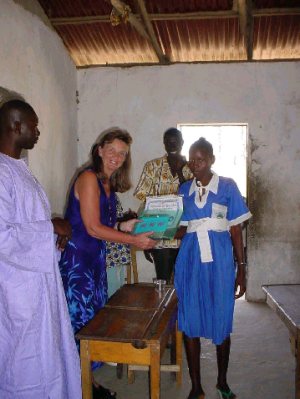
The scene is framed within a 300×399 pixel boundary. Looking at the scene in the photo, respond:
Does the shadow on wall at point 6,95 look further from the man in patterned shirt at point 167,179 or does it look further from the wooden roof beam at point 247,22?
the wooden roof beam at point 247,22

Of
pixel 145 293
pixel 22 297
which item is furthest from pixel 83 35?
pixel 22 297

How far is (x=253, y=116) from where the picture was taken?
5.32 metres

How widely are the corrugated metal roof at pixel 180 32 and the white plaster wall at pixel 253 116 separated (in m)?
0.20

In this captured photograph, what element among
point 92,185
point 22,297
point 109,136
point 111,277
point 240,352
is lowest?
point 240,352

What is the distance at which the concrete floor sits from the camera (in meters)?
2.96

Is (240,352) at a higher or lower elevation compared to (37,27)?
lower

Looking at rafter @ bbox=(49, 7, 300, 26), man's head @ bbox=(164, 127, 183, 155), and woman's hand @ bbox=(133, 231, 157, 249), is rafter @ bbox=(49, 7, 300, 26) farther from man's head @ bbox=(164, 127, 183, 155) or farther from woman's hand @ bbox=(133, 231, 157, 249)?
woman's hand @ bbox=(133, 231, 157, 249)

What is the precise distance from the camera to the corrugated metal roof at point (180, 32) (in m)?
4.32

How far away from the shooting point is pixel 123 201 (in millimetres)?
5621

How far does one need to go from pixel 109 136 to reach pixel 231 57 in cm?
330

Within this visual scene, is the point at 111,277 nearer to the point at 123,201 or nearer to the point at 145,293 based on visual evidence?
the point at 145,293

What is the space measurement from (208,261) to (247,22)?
10.3 feet

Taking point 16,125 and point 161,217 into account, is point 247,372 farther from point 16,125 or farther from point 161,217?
point 16,125

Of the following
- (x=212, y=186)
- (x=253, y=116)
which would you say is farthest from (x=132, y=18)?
(x=212, y=186)
